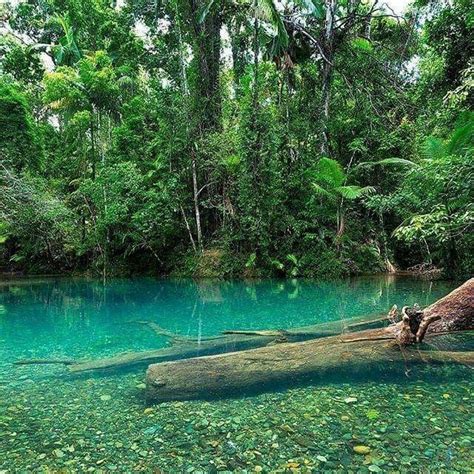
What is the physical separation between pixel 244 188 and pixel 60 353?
10246 millimetres

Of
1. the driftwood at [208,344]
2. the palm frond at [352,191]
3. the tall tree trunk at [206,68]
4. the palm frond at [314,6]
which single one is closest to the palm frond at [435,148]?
the palm frond at [352,191]

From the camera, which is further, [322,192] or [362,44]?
[362,44]

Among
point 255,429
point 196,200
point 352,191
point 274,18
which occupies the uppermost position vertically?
point 274,18

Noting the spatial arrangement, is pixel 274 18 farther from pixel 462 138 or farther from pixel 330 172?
pixel 462 138

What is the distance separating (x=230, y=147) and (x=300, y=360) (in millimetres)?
12851

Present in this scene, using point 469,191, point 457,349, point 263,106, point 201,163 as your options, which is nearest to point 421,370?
point 457,349

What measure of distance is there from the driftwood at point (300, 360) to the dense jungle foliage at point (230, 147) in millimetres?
7957

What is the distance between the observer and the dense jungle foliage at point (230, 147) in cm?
1526

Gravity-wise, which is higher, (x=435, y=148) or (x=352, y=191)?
(x=435, y=148)

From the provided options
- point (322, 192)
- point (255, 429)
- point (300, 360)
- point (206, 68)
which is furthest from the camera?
point (206, 68)

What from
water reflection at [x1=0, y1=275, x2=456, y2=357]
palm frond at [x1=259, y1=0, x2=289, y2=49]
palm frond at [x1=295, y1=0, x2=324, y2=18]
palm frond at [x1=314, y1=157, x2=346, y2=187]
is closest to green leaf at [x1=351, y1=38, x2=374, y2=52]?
palm frond at [x1=295, y1=0, x2=324, y2=18]

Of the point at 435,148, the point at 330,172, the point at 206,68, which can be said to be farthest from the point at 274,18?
the point at 435,148

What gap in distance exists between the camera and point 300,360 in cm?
448

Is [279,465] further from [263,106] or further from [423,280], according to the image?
[263,106]
